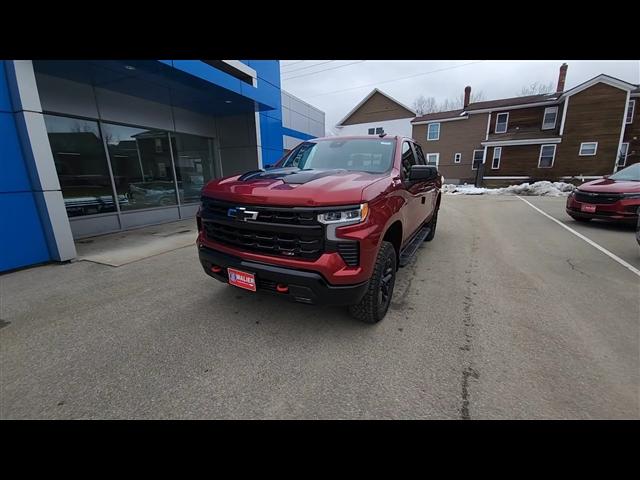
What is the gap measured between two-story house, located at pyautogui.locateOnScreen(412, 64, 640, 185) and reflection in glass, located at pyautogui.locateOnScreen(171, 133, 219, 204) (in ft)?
74.9

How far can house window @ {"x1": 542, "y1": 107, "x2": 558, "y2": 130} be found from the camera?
22188 millimetres

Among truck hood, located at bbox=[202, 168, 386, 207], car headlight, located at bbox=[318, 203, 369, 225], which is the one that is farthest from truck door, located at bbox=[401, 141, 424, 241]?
car headlight, located at bbox=[318, 203, 369, 225]

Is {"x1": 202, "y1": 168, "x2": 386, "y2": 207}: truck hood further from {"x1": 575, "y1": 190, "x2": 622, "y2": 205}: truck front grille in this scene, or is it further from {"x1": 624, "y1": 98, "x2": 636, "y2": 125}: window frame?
{"x1": 624, "y1": 98, "x2": 636, "y2": 125}: window frame

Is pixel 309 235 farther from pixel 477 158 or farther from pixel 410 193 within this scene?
pixel 477 158

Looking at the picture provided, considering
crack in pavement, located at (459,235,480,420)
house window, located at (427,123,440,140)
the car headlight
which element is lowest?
crack in pavement, located at (459,235,480,420)

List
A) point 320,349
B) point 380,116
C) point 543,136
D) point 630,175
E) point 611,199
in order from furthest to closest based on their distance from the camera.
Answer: point 380,116
point 543,136
point 630,175
point 611,199
point 320,349

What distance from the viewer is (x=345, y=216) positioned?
89.7 inches

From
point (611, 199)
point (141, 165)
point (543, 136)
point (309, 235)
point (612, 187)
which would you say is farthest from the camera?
point (543, 136)

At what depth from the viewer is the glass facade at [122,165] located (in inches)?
264

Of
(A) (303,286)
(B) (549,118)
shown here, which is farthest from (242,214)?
(B) (549,118)

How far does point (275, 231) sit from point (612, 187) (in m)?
8.86

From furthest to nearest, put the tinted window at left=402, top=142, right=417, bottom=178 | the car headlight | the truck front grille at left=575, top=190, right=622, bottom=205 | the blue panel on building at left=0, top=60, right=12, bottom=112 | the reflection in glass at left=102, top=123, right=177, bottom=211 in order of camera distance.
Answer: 1. the reflection in glass at left=102, top=123, right=177, bottom=211
2. the truck front grille at left=575, top=190, right=622, bottom=205
3. the blue panel on building at left=0, top=60, right=12, bottom=112
4. the tinted window at left=402, top=142, right=417, bottom=178
5. the car headlight
